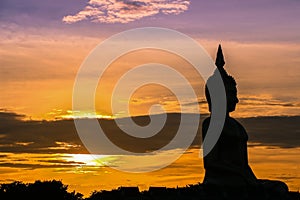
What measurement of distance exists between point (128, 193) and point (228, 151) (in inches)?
358

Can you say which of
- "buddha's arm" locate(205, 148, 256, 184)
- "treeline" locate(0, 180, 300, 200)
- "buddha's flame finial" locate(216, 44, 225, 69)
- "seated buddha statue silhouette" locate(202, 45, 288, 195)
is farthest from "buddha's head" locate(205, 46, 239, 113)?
"treeline" locate(0, 180, 300, 200)

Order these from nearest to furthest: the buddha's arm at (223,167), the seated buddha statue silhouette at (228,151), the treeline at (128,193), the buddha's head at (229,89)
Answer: the treeline at (128,193), the buddha's arm at (223,167), the seated buddha statue silhouette at (228,151), the buddha's head at (229,89)

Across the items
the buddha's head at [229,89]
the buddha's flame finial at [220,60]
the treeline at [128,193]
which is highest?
the buddha's flame finial at [220,60]

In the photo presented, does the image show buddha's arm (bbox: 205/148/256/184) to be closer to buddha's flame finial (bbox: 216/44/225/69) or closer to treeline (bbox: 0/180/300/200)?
treeline (bbox: 0/180/300/200)

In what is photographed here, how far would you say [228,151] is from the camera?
6712cm

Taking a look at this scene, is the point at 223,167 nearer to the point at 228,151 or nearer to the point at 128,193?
the point at 228,151

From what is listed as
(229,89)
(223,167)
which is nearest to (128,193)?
(223,167)

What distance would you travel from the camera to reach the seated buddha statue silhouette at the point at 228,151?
65.7m

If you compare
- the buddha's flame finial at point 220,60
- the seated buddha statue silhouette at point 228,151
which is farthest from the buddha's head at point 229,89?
the buddha's flame finial at point 220,60

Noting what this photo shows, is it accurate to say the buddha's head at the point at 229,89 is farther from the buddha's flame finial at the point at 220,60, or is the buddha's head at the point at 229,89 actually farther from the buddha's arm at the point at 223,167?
the buddha's arm at the point at 223,167

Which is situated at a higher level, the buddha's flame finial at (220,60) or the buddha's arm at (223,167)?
the buddha's flame finial at (220,60)

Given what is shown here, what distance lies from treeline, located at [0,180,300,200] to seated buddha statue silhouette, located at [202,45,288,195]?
7.11 feet

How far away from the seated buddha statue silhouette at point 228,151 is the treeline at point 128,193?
217 centimetres

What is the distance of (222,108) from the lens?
6662cm
